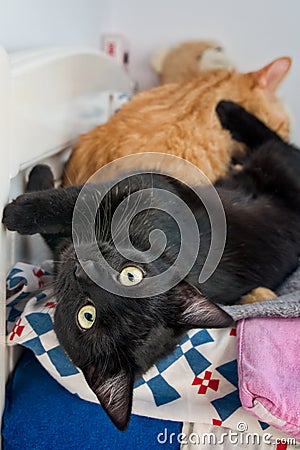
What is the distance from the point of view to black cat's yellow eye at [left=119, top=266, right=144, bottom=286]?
82cm

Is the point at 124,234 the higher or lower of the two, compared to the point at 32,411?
higher

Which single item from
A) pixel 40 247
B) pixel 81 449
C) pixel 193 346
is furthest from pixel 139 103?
pixel 81 449

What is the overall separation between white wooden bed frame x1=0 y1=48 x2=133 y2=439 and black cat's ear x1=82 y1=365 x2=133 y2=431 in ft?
0.61

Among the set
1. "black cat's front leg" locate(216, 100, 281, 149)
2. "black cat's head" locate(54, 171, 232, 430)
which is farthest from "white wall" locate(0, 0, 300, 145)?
"black cat's head" locate(54, 171, 232, 430)

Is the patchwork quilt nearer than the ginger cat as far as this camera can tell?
Yes

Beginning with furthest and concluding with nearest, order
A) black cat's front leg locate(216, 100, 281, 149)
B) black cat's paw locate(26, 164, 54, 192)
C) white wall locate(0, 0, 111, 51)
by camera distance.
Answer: black cat's front leg locate(216, 100, 281, 149), white wall locate(0, 0, 111, 51), black cat's paw locate(26, 164, 54, 192)

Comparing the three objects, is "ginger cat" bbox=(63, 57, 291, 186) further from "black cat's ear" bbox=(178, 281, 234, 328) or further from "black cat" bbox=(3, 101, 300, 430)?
"black cat's ear" bbox=(178, 281, 234, 328)

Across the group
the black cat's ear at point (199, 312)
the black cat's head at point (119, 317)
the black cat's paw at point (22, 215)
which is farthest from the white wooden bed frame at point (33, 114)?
the black cat's ear at point (199, 312)

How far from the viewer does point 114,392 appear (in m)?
0.81

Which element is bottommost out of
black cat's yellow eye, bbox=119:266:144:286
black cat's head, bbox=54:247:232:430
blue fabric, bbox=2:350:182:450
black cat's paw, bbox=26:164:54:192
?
blue fabric, bbox=2:350:182:450

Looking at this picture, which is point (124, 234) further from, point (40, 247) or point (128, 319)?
point (40, 247)

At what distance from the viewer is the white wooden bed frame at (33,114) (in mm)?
918

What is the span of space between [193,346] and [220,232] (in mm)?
237

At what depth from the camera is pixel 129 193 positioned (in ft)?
3.14
